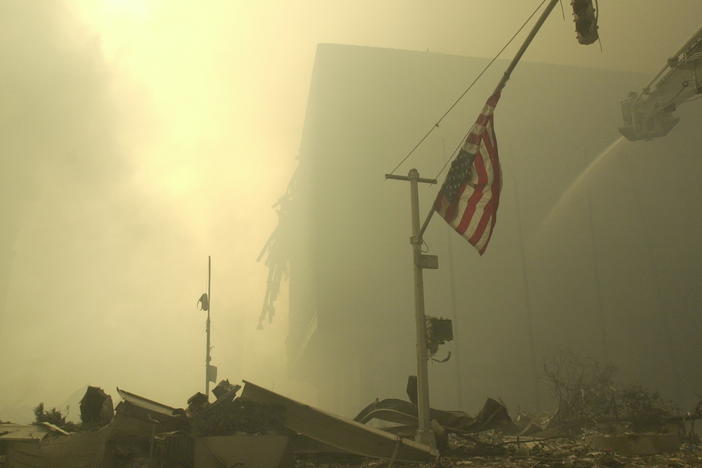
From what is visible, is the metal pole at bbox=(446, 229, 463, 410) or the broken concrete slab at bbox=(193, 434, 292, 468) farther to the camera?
the metal pole at bbox=(446, 229, 463, 410)

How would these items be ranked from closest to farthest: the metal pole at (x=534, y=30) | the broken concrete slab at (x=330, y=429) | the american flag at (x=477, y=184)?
the metal pole at (x=534, y=30) → the american flag at (x=477, y=184) → the broken concrete slab at (x=330, y=429)

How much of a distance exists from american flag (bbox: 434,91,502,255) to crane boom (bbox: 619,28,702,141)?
12870mm

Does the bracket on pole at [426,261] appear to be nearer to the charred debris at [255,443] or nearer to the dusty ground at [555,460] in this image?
the charred debris at [255,443]

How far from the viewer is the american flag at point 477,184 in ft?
38.8

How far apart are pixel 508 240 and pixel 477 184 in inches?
1253

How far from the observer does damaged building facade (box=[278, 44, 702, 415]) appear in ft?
A: 131

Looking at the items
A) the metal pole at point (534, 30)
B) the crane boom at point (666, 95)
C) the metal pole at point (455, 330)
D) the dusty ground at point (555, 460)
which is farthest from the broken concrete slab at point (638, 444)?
the metal pole at point (455, 330)

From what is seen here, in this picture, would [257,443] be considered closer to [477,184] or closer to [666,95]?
[477,184]

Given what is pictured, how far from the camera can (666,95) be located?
27438 millimetres

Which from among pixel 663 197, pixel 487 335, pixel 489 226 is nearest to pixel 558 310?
pixel 487 335

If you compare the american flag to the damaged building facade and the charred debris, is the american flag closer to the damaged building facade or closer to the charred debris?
the charred debris

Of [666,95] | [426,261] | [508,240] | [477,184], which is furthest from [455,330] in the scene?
[477,184]

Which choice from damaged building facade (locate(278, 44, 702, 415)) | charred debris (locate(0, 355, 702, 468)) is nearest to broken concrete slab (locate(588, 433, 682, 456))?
charred debris (locate(0, 355, 702, 468))

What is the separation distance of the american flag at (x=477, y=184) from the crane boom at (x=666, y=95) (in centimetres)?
1287
